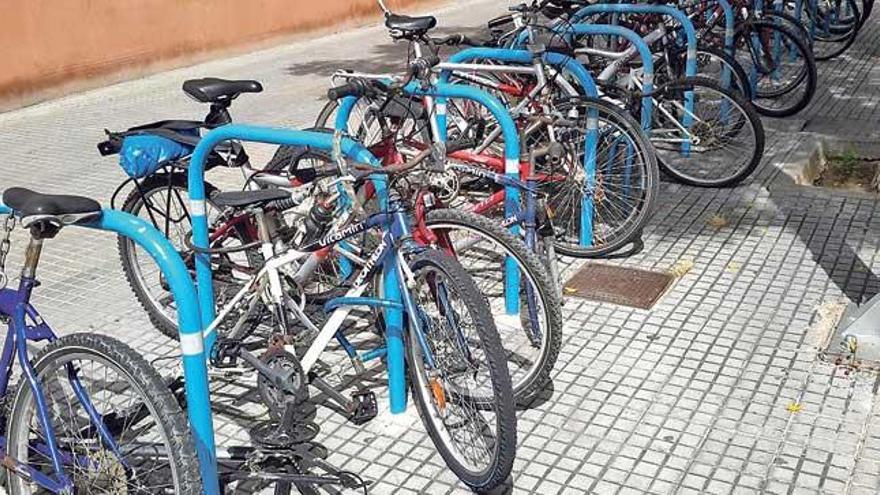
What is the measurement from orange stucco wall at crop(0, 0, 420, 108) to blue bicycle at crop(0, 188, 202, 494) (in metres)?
6.71

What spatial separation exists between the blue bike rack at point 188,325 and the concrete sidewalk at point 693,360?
777 mm

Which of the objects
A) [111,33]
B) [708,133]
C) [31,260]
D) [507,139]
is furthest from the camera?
[111,33]

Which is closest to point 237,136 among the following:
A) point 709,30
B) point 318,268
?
point 318,268

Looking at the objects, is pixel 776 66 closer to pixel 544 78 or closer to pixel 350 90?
pixel 544 78

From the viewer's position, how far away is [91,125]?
28.1ft

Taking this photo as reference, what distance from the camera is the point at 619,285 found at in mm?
4828

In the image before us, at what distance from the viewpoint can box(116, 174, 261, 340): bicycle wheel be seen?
13.9ft

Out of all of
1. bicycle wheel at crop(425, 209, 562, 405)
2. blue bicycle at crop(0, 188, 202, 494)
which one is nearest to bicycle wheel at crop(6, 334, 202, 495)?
blue bicycle at crop(0, 188, 202, 494)

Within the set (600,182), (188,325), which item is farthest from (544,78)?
(188,325)

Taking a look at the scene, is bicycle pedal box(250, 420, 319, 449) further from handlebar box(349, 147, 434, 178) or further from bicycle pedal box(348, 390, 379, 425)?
handlebar box(349, 147, 434, 178)

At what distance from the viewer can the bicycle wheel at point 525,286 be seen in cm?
352

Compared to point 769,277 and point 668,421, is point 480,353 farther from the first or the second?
point 769,277

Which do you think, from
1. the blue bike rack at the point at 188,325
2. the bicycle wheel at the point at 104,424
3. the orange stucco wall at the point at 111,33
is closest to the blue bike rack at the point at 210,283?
the blue bike rack at the point at 188,325

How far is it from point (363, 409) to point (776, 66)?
5553 millimetres
